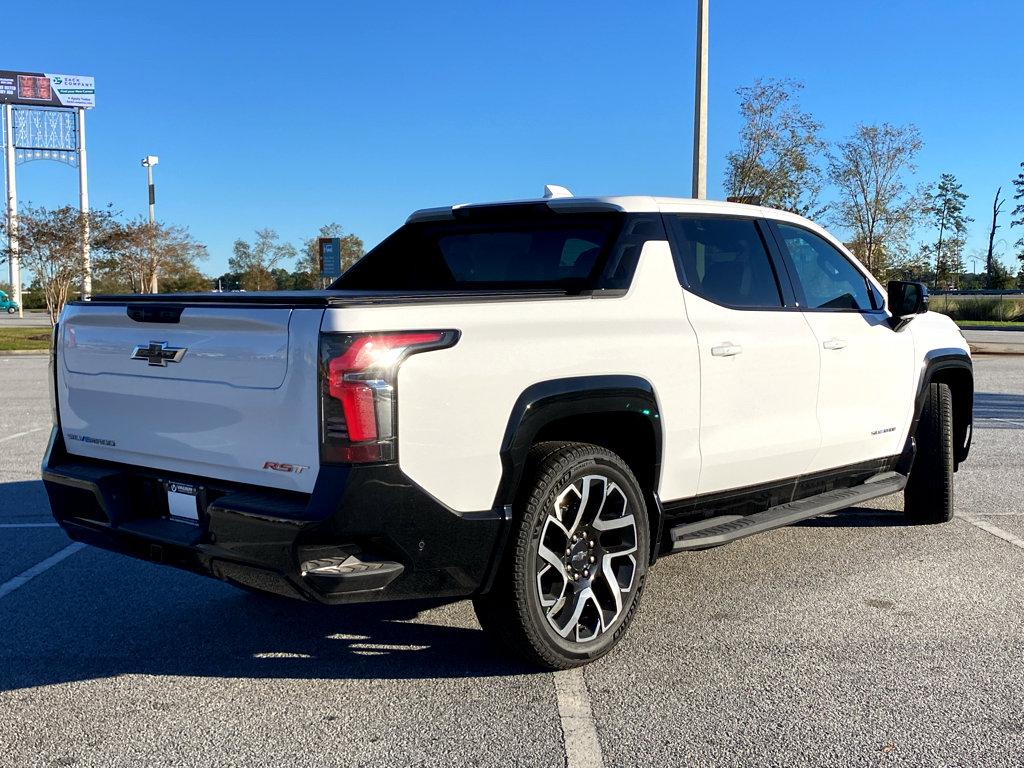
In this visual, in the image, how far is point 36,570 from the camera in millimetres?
5133

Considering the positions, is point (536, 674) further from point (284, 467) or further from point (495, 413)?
point (284, 467)

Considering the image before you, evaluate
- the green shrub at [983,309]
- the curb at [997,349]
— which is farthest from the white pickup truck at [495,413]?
the green shrub at [983,309]

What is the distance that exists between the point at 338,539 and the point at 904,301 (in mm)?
3666

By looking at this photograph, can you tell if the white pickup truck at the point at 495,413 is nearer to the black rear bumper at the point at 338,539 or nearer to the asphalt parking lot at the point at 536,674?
the black rear bumper at the point at 338,539

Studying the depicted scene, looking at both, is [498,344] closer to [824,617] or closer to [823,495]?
[824,617]

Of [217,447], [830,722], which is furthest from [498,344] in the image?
[830,722]

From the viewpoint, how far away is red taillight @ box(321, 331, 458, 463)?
3.11m

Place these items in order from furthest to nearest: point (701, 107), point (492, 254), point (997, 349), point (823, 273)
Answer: point (997, 349) < point (701, 107) < point (823, 273) < point (492, 254)

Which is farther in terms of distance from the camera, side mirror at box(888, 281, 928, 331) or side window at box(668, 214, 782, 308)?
side mirror at box(888, 281, 928, 331)

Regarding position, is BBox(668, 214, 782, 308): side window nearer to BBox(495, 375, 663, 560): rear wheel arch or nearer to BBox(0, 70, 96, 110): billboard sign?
BBox(495, 375, 663, 560): rear wheel arch

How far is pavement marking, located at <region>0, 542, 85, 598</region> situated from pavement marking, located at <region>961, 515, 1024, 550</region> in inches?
212

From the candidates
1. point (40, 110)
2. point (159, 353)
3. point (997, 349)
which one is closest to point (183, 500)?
point (159, 353)

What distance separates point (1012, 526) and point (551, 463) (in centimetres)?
390

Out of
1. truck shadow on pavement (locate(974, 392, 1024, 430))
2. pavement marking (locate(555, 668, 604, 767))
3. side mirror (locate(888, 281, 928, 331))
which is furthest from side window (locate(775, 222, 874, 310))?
truck shadow on pavement (locate(974, 392, 1024, 430))
